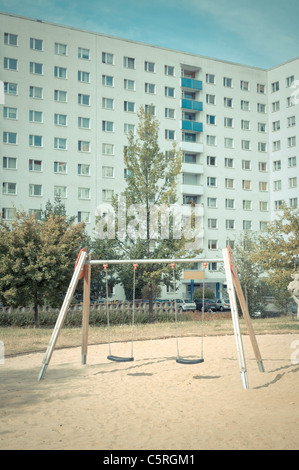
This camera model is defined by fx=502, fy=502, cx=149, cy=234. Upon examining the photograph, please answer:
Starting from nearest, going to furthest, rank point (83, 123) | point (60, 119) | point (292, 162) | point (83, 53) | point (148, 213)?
point (148, 213)
point (60, 119)
point (83, 123)
point (83, 53)
point (292, 162)

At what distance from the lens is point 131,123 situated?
55.8 metres

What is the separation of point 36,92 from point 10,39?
223 inches

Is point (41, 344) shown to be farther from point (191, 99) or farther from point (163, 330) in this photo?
point (191, 99)

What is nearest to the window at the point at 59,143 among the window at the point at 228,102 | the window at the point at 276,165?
the window at the point at 228,102

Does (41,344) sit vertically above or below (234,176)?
below

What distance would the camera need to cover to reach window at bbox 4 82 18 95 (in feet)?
165

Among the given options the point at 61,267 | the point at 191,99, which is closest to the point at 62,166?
the point at 191,99

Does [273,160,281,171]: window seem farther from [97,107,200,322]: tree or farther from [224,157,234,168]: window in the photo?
[97,107,200,322]: tree

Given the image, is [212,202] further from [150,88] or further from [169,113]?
[150,88]

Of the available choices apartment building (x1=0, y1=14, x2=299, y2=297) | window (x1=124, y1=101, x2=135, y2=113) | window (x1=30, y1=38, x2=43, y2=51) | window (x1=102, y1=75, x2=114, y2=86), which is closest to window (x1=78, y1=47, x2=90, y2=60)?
apartment building (x1=0, y1=14, x2=299, y2=297)

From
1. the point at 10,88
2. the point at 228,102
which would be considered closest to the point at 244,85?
the point at 228,102

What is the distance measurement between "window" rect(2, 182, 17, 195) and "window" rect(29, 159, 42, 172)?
2.49 meters
